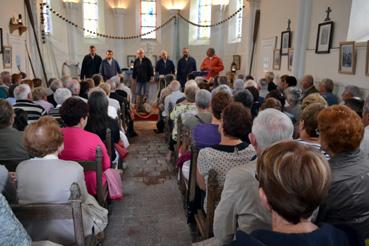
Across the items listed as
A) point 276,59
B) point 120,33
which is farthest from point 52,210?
point 120,33

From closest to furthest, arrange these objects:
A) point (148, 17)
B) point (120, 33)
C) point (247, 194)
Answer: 1. point (247, 194)
2. point (120, 33)
3. point (148, 17)

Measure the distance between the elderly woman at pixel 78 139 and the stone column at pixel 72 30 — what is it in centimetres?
869

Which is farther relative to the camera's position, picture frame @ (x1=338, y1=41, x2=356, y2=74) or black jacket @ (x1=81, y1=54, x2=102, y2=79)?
black jacket @ (x1=81, y1=54, x2=102, y2=79)

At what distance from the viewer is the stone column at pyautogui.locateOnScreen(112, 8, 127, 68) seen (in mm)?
11312

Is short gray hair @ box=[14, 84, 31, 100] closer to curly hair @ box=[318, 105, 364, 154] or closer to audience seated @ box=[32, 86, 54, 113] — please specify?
audience seated @ box=[32, 86, 54, 113]

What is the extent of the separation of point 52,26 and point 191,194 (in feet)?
30.1

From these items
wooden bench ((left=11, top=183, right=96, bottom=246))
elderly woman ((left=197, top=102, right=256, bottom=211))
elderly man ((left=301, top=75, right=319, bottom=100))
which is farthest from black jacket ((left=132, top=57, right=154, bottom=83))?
wooden bench ((left=11, top=183, right=96, bottom=246))

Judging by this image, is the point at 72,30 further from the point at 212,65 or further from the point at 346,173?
the point at 346,173

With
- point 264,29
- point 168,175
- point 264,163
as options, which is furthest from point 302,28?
point 264,163

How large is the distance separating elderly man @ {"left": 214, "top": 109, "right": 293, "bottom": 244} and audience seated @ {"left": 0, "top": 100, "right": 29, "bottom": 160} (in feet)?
5.59

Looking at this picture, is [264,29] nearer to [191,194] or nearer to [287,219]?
[191,194]

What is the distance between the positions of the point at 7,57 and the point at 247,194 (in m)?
6.92

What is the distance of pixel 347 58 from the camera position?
15.8 feet

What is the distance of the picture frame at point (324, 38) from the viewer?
5352mm
